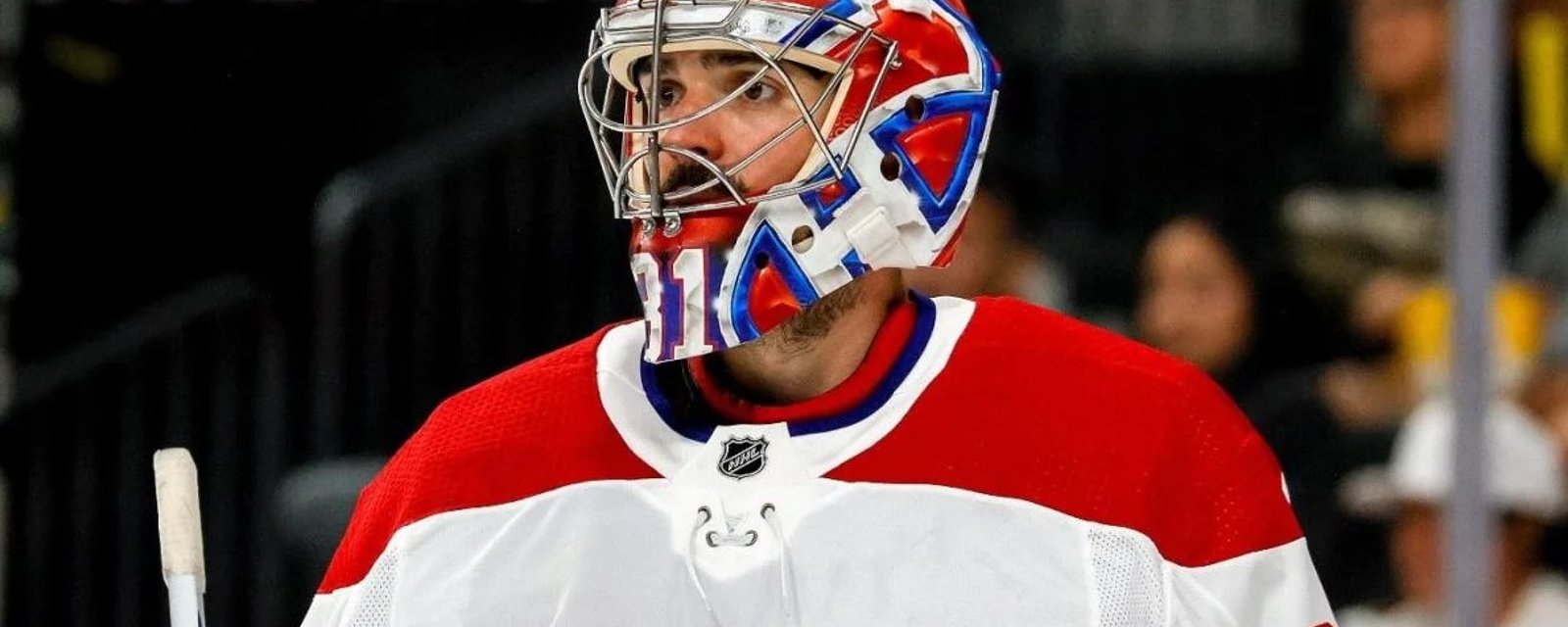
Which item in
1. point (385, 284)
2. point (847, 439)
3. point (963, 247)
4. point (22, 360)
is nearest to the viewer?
point (847, 439)

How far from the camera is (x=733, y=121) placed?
1818 mm

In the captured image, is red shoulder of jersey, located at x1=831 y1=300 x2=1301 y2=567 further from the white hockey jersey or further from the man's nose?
the man's nose

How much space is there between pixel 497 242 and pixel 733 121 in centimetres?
179

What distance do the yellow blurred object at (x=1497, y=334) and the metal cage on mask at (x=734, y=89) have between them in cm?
135

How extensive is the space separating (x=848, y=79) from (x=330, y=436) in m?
1.56

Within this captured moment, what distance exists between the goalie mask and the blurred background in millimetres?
916

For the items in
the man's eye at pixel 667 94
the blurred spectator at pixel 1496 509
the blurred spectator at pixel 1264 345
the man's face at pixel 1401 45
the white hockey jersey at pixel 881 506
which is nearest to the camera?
the white hockey jersey at pixel 881 506

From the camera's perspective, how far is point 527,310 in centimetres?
337

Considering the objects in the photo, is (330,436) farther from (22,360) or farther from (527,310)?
(22,360)

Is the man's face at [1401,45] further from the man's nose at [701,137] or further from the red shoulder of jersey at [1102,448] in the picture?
the man's nose at [701,137]

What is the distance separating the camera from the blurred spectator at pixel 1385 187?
10.1 feet

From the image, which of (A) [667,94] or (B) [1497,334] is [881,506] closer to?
(A) [667,94]

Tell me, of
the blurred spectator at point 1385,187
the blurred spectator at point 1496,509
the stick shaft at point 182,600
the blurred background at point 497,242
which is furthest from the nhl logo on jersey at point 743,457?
the blurred spectator at point 1385,187

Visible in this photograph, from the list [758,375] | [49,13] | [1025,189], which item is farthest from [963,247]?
[49,13]
